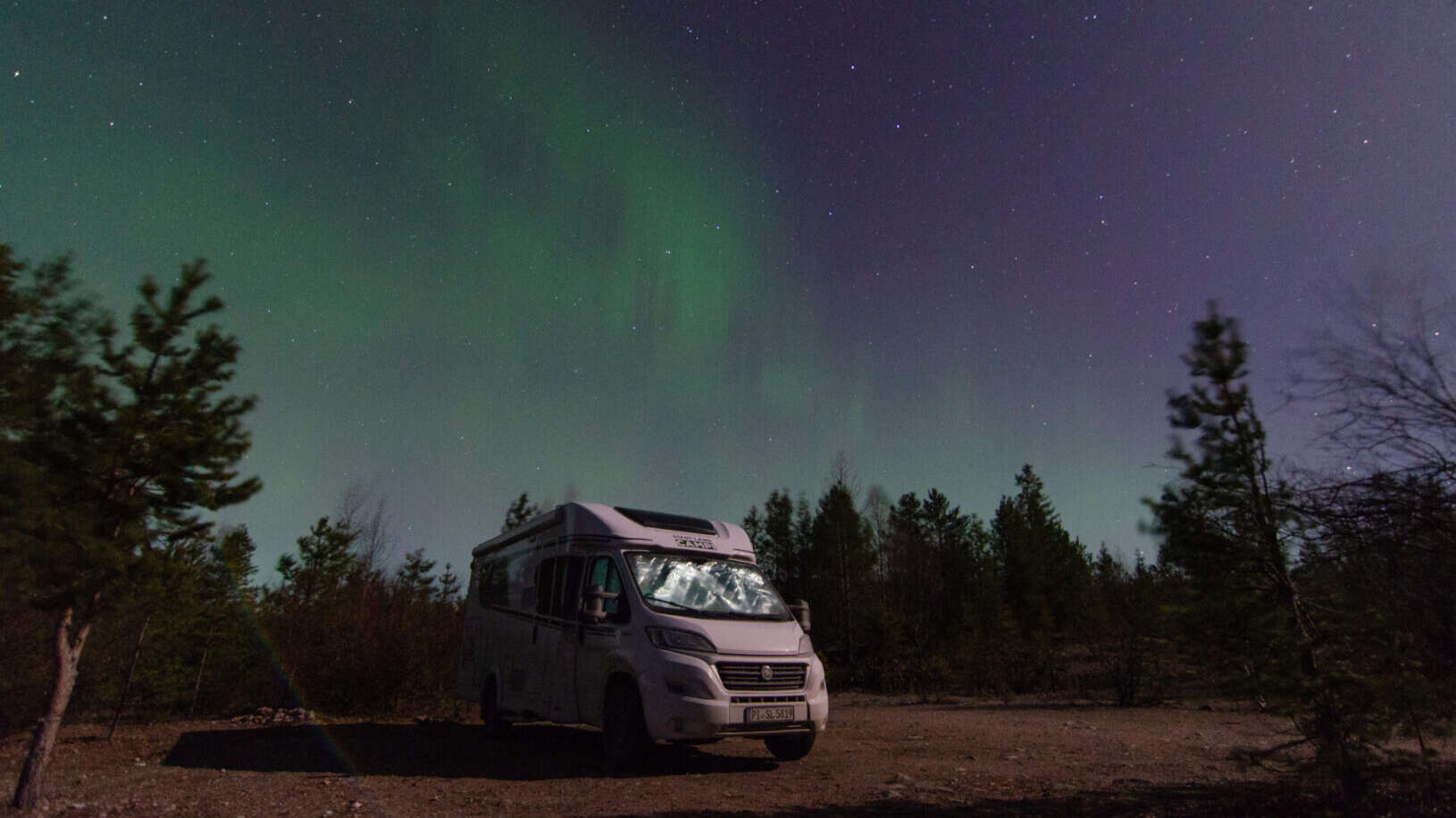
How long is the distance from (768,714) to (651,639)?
4.86ft

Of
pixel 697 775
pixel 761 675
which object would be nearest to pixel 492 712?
pixel 697 775

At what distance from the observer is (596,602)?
845 centimetres

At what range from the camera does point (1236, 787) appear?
677cm

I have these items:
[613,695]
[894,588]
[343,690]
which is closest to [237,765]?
[613,695]

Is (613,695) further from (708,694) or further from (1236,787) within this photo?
(1236,787)

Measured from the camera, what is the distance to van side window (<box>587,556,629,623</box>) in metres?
8.38

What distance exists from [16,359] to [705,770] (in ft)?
26.2

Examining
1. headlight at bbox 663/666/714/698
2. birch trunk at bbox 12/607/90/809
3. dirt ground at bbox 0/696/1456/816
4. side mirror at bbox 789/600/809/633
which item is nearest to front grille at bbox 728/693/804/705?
headlight at bbox 663/666/714/698

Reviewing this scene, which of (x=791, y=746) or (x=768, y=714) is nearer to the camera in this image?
(x=768, y=714)

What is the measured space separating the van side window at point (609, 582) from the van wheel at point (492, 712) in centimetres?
364

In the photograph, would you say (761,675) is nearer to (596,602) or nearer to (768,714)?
(768,714)

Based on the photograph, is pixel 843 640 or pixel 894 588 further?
pixel 894 588

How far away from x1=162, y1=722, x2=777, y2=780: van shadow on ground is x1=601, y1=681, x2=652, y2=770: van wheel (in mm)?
188

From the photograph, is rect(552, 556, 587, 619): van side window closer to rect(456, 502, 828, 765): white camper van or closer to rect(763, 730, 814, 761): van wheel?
rect(456, 502, 828, 765): white camper van
